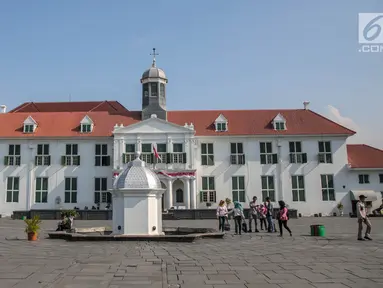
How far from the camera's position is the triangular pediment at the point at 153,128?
40.1 m

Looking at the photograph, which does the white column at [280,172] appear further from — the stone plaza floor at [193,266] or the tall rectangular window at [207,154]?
the stone plaza floor at [193,266]

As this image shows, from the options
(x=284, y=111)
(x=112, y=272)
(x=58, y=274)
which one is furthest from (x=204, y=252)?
(x=284, y=111)

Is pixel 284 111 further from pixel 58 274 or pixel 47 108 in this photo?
pixel 58 274

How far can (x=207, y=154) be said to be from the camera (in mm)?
41094

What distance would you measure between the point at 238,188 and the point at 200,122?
28.1 ft

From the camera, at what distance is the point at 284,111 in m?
44.6

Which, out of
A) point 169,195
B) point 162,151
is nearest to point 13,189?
point 162,151

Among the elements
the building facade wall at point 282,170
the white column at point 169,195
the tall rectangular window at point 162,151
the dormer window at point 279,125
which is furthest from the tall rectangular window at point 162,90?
the dormer window at point 279,125

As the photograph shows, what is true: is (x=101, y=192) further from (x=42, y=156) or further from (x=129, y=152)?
(x=42, y=156)

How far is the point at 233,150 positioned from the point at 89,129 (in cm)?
1591

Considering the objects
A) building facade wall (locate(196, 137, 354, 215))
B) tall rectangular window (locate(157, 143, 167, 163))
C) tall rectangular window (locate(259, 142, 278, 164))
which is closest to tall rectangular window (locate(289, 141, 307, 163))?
building facade wall (locate(196, 137, 354, 215))

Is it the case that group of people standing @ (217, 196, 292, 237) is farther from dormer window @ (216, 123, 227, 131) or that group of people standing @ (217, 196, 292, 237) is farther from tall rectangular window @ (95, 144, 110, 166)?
Result: tall rectangular window @ (95, 144, 110, 166)

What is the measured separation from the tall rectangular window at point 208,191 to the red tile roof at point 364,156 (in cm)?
1501

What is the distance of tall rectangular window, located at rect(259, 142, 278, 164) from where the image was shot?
134 ft
